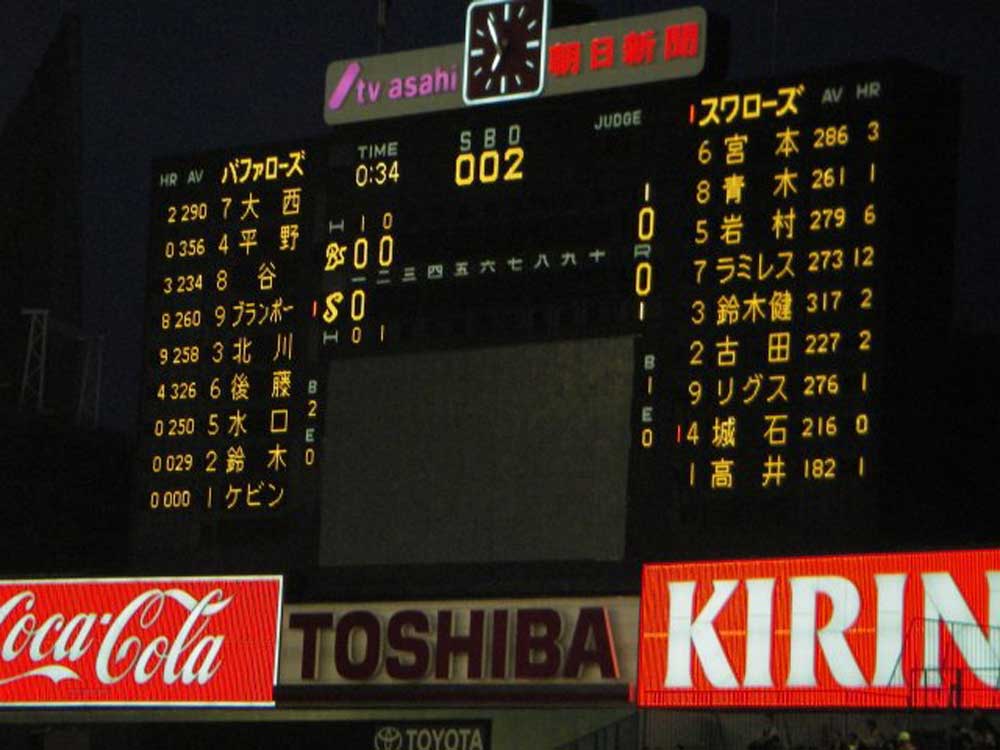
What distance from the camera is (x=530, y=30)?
96.8 ft

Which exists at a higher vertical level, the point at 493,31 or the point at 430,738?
the point at 493,31

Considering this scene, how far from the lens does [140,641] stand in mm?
33469

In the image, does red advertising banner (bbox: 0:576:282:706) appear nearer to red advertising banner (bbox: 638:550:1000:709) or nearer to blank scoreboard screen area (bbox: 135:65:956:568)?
blank scoreboard screen area (bbox: 135:65:956:568)

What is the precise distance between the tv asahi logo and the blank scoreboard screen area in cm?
272

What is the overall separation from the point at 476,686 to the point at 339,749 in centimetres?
717

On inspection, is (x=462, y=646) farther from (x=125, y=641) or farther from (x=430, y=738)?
(x=125, y=641)

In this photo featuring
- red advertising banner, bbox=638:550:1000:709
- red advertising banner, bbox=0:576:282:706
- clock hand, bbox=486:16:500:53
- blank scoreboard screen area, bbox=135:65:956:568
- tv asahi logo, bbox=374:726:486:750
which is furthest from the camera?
red advertising banner, bbox=0:576:282:706

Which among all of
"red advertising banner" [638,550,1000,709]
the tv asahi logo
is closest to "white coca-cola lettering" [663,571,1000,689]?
"red advertising banner" [638,550,1000,709]

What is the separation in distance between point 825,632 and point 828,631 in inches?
1.4

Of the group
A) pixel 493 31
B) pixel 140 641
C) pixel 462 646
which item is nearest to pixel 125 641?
pixel 140 641

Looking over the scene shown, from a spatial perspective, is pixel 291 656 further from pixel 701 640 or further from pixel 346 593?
pixel 701 640

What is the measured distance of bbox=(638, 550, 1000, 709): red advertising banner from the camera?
26.1 meters

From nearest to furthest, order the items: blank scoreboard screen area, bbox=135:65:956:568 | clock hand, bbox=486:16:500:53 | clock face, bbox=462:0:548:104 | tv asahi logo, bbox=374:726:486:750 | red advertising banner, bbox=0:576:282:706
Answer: blank scoreboard screen area, bbox=135:65:956:568, clock face, bbox=462:0:548:104, clock hand, bbox=486:16:500:53, tv asahi logo, bbox=374:726:486:750, red advertising banner, bbox=0:576:282:706

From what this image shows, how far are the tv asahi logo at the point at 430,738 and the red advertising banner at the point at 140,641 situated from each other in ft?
5.21
